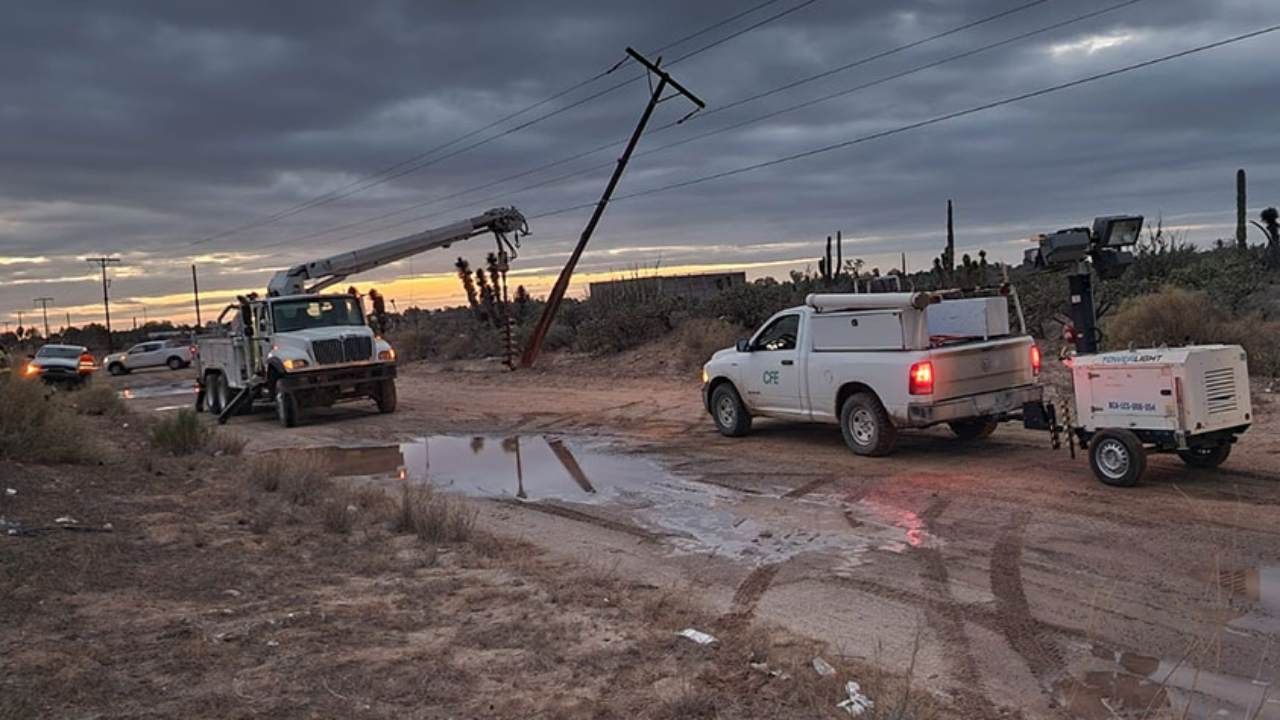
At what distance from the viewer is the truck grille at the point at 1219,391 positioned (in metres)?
9.00

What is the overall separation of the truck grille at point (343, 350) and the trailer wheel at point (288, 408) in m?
0.90

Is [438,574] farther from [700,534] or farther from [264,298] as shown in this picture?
[264,298]

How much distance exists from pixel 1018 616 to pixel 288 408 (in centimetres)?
1670

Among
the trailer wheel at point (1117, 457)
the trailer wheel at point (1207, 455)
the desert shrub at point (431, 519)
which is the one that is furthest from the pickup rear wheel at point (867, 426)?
the desert shrub at point (431, 519)

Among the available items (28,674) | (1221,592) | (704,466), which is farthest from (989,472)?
(28,674)

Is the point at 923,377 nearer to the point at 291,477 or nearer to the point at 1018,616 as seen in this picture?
the point at 1018,616

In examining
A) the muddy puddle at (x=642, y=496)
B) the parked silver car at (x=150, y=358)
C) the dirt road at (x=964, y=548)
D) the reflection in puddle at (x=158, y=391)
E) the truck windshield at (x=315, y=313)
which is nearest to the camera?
the dirt road at (x=964, y=548)

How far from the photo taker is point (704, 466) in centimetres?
1227

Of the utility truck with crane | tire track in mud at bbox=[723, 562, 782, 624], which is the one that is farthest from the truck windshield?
tire track in mud at bbox=[723, 562, 782, 624]

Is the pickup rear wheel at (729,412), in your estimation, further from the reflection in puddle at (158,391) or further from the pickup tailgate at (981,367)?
the reflection in puddle at (158,391)

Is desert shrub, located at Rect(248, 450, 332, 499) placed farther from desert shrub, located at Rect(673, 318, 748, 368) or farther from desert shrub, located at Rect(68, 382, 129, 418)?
desert shrub, located at Rect(68, 382, 129, 418)

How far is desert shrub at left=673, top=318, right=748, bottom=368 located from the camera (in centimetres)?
2417

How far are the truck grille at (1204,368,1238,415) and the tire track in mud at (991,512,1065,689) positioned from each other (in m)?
2.51

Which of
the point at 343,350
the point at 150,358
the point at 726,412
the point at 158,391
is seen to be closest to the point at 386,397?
the point at 343,350
